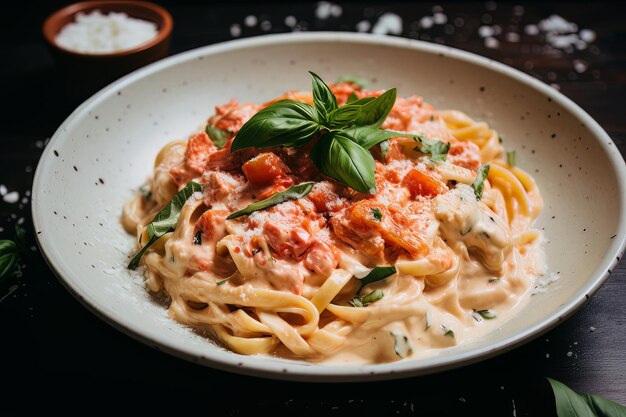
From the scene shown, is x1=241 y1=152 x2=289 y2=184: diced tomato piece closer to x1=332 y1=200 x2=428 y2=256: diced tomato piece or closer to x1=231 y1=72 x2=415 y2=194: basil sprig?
x1=231 y1=72 x2=415 y2=194: basil sprig

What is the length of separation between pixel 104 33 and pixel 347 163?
3.27 meters

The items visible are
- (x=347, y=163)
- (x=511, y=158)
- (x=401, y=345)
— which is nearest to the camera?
(x=401, y=345)

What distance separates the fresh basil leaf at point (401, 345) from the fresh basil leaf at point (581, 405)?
0.73 metres

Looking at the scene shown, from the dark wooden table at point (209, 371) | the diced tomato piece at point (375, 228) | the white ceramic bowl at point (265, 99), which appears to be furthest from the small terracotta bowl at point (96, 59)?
the diced tomato piece at point (375, 228)

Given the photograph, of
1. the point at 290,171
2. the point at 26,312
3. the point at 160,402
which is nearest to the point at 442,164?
the point at 290,171

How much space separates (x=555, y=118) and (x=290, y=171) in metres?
2.03

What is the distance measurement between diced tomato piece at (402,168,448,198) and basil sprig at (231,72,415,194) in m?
0.27

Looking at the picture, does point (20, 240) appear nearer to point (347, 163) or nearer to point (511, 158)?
point (347, 163)

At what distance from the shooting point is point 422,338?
3.72 m

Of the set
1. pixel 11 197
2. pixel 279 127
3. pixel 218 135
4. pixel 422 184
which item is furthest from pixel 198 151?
pixel 11 197

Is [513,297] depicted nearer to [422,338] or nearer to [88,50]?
[422,338]

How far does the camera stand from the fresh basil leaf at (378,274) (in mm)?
3811

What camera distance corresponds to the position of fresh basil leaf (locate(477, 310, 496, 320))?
3.92 metres

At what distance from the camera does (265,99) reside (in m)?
5.67
